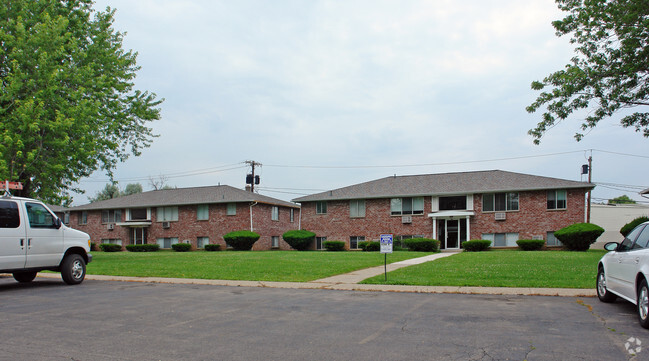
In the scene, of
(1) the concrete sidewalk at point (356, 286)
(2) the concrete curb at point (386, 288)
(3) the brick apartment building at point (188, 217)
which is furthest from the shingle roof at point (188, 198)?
(2) the concrete curb at point (386, 288)

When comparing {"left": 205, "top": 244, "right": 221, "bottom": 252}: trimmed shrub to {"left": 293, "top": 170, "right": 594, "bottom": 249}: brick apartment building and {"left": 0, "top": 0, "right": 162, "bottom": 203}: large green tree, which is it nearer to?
{"left": 293, "top": 170, "right": 594, "bottom": 249}: brick apartment building

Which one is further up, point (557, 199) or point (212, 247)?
point (557, 199)

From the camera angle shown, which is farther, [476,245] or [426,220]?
[426,220]

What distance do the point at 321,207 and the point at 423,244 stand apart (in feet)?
33.3

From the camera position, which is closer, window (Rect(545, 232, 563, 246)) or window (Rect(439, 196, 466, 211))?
window (Rect(545, 232, 563, 246))

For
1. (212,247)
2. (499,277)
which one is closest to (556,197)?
(499,277)

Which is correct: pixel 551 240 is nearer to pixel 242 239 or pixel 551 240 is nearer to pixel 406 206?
pixel 406 206

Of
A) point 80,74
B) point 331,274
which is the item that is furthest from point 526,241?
point 80,74

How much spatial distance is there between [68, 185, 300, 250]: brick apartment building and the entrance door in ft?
46.2

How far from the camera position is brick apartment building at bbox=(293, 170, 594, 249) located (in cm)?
3356

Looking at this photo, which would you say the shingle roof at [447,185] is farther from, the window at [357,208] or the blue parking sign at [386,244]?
the blue parking sign at [386,244]

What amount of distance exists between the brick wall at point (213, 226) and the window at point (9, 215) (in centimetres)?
2890

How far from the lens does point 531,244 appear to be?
31.9 meters

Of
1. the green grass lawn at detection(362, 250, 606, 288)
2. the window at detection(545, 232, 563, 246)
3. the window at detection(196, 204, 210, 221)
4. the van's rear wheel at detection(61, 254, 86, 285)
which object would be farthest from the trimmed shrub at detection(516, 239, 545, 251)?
the van's rear wheel at detection(61, 254, 86, 285)
